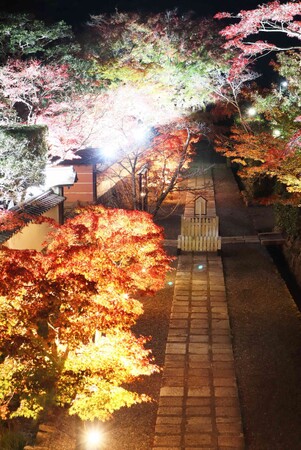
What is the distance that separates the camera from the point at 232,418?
7191mm

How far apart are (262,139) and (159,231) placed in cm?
789

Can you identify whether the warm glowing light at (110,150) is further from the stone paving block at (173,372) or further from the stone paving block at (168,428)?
the stone paving block at (168,428)

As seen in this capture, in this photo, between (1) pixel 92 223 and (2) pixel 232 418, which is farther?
(1) pixel 92 223

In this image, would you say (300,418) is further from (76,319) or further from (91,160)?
(91,160)

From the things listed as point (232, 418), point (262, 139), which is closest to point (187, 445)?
point (232, 418)

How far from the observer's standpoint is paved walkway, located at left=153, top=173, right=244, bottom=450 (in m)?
6.82

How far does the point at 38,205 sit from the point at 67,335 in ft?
26.6

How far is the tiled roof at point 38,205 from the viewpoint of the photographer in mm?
13059

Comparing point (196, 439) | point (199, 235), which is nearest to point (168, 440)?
point (196, 439)

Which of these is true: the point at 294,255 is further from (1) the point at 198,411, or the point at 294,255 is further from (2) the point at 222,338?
(1) the point at 198,411

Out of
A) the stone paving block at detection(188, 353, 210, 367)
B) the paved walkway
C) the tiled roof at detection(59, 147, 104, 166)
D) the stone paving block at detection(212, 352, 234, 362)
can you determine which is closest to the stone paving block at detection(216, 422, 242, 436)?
the paved walkway

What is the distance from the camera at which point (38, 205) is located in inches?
563

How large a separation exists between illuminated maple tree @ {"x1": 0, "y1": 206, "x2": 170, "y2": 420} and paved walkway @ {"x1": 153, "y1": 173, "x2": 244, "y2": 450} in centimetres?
80

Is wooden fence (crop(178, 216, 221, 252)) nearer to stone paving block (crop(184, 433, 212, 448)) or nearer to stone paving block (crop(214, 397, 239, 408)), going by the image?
stone paving block (crop(214, 397, 239, 408))
